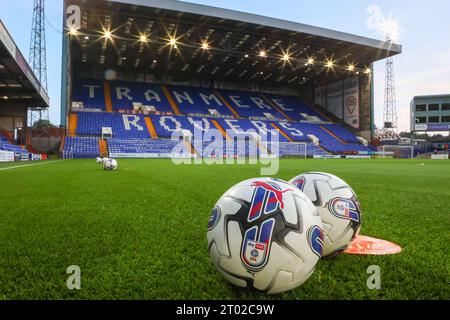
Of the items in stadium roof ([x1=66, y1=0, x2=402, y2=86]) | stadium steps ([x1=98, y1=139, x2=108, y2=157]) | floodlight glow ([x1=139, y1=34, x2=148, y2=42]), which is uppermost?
stadium roof ([x1=66, y1=0, x2=402, y2=86])

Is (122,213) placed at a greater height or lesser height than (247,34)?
lesser

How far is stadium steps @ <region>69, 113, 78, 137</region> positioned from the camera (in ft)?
109

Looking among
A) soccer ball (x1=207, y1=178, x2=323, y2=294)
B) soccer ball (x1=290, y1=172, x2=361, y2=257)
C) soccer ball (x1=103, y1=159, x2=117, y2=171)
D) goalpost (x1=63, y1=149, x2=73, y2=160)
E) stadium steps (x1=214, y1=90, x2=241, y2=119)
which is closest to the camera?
soccer ball (x1=207, y1=178, x2=323, y2=294)

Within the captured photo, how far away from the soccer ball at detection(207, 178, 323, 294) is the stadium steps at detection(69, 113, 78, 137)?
1348 inches

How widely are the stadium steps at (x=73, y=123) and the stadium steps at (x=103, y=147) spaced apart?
9.64ft

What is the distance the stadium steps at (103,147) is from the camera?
31.3 m

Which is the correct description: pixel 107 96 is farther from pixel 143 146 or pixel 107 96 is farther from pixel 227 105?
pixel 227 105

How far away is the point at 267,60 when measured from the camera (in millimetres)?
39375

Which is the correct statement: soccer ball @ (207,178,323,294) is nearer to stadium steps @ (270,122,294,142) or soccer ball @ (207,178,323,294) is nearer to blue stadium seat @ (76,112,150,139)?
blue stadium seat @ (76,112,150,139)

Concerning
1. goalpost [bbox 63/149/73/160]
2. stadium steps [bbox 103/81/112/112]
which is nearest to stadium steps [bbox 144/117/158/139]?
stadium steps [bbox 103/81/112/112]
